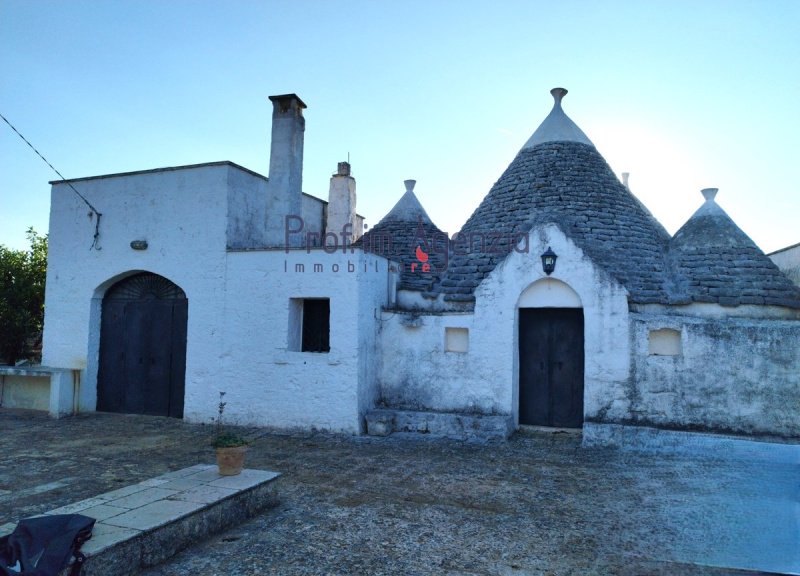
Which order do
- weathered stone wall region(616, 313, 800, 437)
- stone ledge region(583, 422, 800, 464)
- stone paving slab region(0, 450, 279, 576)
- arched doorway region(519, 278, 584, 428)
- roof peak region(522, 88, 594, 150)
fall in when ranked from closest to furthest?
stone paving slab region(0, 450, 279, 576), stone ledge region(583, 422, 800, 464), weathered stone wall region(616, 313, 800, 437), arched doorway region(519, 278, 584, 428), roof peak region(522, 88, 594, 150)

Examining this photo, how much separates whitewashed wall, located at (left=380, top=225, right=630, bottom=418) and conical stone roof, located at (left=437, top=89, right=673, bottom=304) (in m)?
0.36

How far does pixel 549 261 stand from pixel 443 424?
3.47 metres

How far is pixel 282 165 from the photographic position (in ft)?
37.1

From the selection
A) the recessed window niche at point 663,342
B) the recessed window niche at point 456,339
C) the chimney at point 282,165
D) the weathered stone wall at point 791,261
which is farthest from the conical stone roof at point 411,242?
the weathered stone wall at point 791,261

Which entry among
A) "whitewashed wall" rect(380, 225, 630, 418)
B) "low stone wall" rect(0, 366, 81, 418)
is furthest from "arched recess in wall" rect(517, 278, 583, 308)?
"low stone wall" rect(0, 366, 81, 418)

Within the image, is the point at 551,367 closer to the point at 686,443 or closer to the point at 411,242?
the point at 686,443

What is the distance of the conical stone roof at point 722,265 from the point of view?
30.2ft

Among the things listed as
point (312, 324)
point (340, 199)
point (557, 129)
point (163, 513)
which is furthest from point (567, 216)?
point (163, 513)

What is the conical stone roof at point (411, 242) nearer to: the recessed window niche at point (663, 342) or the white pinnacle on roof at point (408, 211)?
the white pinnacle on roof at point (408, 211)

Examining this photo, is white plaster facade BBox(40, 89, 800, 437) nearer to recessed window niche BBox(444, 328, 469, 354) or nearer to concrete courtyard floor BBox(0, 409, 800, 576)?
recessed window niche BBox(444, 328, 469, 354)

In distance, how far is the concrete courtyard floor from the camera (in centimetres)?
452

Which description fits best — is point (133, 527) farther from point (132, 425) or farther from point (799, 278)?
point (799, 278)

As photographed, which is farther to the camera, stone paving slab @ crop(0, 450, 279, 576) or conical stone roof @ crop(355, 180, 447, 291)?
conical stone roof @ crop(355, 180, 447, 291)

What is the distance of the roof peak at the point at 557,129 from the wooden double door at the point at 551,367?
4438 mm
